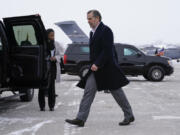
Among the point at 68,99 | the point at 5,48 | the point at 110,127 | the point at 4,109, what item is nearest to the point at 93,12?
the point at 110,127

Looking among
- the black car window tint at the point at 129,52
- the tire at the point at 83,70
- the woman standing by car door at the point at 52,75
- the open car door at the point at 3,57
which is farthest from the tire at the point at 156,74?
the open car door at the point at 3,57

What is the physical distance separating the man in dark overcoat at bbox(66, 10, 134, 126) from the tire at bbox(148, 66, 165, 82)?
13324 millimetres

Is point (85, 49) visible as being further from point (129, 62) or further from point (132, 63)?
point (132, 63)

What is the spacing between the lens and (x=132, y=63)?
19859 mm

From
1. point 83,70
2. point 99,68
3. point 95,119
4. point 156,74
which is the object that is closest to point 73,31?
point 83,70

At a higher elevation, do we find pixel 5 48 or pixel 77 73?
pixel 5 48

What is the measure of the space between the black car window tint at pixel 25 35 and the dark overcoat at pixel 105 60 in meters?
2.18

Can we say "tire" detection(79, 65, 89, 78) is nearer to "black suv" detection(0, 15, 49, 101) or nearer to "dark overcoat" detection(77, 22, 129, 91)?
"black suv" detection(0, 15, 49, 101)

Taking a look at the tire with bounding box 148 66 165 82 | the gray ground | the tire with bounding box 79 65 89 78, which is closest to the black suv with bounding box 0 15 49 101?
the gray ground

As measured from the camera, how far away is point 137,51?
20.1 meters

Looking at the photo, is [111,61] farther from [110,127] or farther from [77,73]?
[77,73]

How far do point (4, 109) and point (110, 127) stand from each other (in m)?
3.31

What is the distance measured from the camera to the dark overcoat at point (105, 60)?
21.2 feet

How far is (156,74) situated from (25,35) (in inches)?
474
